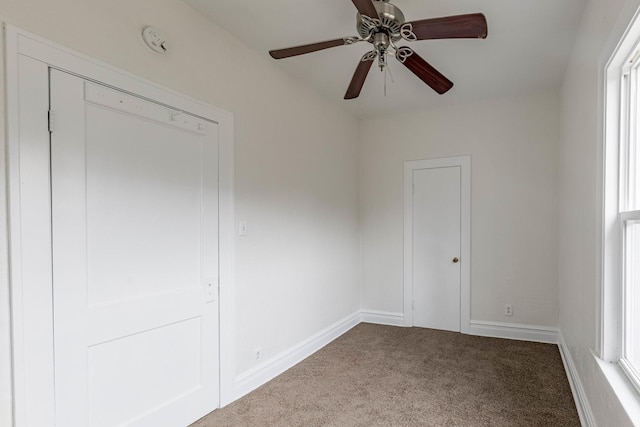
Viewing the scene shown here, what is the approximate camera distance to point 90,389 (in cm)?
174

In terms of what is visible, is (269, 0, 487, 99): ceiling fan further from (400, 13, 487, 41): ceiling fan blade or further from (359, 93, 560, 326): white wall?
(359, 93, 560, 326): white wall

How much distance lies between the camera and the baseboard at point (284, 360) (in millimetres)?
2662

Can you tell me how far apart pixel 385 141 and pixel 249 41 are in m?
2.26

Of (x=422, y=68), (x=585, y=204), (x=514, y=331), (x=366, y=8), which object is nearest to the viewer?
(x=366, y=8)

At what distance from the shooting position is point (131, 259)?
6.33ft

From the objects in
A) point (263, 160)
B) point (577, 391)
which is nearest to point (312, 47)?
point (263, 160)

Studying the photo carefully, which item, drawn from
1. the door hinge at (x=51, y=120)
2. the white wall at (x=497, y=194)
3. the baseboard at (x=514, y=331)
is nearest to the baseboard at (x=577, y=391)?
the baseboard at (x=514, y=331)

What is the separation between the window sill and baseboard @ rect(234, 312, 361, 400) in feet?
6.94

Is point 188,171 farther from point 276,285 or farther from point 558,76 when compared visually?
point 558,76

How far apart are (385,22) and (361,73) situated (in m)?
0.51

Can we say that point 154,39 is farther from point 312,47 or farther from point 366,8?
point 366,8

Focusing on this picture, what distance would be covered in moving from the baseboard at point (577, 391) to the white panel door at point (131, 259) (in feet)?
7.17

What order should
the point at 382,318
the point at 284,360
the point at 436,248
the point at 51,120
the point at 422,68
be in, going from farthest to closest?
the point at 382,318 → the point at 436,248 → the point at 284,360 → the point at 422,68 → the point at 51,120

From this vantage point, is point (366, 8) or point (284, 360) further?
point (284, 360)
